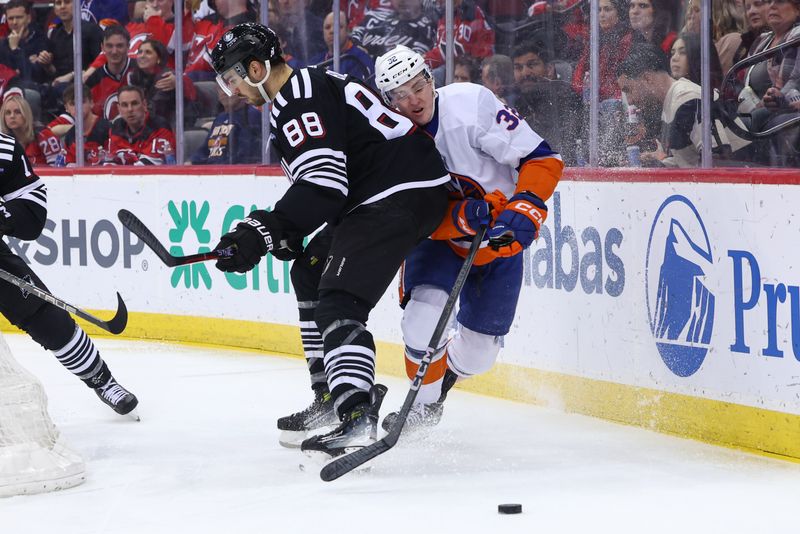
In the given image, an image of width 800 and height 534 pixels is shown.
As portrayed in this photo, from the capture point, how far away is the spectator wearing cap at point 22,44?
688 cm

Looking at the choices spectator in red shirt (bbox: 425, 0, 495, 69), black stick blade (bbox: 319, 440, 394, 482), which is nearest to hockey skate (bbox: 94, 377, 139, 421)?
black stick blade (bbox: 319, 440, 394, 482)

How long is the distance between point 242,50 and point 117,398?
143cm

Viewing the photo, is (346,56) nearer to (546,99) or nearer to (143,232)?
(546,99)

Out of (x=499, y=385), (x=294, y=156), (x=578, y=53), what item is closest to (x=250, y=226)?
(x=294, y=156)

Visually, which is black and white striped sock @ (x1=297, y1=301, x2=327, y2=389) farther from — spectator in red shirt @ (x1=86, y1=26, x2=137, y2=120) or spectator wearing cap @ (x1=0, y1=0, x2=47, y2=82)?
spectator wearing cap @ (x1=0, y1=0, x2=47, y2=82)

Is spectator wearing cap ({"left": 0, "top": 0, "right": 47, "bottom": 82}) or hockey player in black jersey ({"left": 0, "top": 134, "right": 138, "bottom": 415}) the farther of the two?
spectator wearing cap ({"left": 0, "top": 0, "right": 47, "bottom": 82})

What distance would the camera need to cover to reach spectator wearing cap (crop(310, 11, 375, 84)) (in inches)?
218

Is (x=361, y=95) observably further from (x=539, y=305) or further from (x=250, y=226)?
(x=539, y=305)

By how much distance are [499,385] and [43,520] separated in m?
2.03

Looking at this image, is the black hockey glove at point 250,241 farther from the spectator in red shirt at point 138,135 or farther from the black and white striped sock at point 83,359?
the spectator in red shirt at point 138,135

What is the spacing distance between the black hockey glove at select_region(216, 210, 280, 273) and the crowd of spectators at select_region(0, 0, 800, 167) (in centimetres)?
167

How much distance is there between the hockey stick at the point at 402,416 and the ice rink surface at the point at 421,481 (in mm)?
73

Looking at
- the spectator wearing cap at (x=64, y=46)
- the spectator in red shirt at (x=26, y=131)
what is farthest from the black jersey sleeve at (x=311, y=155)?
the spectator in red shirt at (x=26, y=131)

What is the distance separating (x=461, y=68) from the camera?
16.7ft
